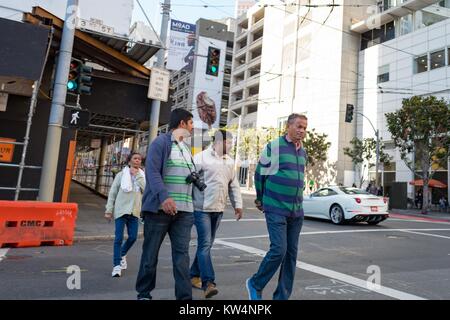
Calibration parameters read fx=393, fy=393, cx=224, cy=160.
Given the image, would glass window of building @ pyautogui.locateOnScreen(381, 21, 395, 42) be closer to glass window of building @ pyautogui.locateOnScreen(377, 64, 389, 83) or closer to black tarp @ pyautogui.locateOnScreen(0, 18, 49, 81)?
glass window of building @ pyautogui.locateOnScreen(377, 64, 389, 83)

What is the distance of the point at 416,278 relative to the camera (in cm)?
580

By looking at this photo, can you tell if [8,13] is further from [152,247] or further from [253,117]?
[253,117]

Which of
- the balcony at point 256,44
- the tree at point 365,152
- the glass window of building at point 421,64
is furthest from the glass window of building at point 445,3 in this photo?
the balcony at point 256,44

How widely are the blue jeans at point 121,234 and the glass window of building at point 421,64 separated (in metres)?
34.0

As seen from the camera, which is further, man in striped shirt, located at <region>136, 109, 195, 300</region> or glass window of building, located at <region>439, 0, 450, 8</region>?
glass window of building, located at <region>439, 0, 450, 8</region>

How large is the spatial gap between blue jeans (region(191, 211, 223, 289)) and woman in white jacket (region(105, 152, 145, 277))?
1152 mm

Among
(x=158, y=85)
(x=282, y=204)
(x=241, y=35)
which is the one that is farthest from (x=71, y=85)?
(x=241, y=35)

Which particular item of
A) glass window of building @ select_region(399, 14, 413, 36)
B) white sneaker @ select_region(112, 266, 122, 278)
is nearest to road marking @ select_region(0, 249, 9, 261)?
white sneaker @ select_region(112, 266, 122, 278)

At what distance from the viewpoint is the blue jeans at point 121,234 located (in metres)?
5.56

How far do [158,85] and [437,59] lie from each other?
28.6 metres

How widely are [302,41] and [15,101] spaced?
4004 centimetres

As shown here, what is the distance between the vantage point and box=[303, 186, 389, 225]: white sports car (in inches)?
529

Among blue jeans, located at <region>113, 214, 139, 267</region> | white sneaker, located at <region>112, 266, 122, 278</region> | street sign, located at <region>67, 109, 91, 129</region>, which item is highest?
street sign, located at <region>67, 109, 91, 129</region>

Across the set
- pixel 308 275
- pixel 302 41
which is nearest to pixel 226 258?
pixel 308 275
